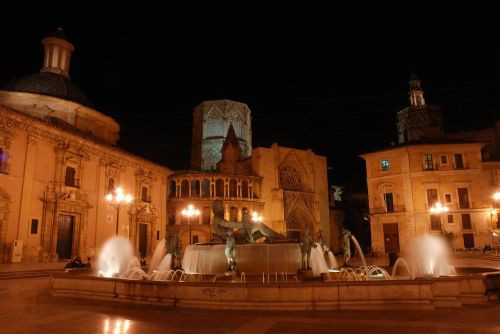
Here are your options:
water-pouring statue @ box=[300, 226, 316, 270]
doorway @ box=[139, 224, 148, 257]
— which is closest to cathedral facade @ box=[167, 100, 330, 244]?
doorway @ box=[139, 224, 148, 257]

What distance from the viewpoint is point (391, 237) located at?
129 feet

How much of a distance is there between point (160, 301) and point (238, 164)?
42466 millimetres

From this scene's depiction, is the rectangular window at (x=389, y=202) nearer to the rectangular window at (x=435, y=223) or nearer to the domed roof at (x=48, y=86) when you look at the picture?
the rectangular window at (x=435, y=223)

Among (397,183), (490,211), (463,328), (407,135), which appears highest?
(407,135)

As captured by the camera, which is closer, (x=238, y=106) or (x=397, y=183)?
(x=397, y=183)

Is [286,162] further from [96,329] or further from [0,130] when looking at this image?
[96,329]

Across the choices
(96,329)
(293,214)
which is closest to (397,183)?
(293,214)

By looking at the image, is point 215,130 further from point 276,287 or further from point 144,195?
point 276,287

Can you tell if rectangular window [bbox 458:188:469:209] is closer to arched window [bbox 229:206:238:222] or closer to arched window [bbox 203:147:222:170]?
arched window [bbox 229:206:238:222]

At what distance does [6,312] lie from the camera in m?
8.12

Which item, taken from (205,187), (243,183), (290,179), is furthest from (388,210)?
(205,187)

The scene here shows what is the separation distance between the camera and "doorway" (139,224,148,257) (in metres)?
35.5

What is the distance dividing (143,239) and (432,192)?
30.3 meters

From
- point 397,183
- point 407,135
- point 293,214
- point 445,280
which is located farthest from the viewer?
point 407,135
